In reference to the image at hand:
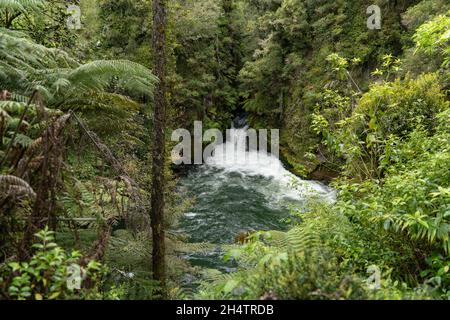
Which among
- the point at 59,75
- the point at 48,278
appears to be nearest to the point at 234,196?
the point at 59,75

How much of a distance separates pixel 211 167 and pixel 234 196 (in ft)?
9.66

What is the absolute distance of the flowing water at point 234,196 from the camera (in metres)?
9.66

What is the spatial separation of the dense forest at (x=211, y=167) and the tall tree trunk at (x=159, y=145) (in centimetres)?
2

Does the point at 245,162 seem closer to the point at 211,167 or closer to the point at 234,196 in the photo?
the point at 211,167

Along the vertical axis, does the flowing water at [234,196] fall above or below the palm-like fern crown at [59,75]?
below

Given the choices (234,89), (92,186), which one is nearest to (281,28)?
(234,89)

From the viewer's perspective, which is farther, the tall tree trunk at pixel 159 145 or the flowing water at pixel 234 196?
the flowing water at pixel 234 196

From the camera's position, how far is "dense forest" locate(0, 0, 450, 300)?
2.76 meters

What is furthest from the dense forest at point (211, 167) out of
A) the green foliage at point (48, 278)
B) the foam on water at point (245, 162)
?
the foam on water at point (245, 162)

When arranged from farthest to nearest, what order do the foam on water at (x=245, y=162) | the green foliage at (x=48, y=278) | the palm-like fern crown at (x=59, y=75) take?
1. the foam on water at (x=245, y=162)
2. the palm-like fern crown at (x=59, y=75)
3. the green foliage at (x=48, y=278)

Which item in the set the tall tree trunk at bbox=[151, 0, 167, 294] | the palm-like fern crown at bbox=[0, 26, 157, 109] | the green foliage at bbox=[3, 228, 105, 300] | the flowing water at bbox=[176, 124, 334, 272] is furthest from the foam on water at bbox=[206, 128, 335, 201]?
the green foliage at bbox=[3, 228, 105, 300]

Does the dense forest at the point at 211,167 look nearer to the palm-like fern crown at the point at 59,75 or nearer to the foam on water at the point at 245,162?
the palm-like fern crown at the point at 59,75
